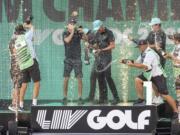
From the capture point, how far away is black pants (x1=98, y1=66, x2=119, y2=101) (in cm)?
1257

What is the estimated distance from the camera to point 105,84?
12648 mm

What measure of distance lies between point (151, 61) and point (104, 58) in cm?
121

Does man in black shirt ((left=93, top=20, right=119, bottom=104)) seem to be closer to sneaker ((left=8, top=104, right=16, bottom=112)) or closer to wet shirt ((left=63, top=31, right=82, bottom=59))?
wet shirt ((left=63, top=31, right=82, bottom=59))

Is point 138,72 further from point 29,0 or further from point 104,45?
point 29,0

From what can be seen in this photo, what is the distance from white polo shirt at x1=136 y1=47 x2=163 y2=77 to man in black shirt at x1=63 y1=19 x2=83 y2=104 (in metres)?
1.29

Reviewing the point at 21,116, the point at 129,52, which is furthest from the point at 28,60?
the point at 129,52

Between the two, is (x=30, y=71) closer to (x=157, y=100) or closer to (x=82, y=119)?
(x=82, y=119)

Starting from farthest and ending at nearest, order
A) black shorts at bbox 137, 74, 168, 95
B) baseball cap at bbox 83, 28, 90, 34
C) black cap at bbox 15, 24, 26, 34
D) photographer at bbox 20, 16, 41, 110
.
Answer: baseball cap at bbox 83, 28, 90, 34 < photographer at bbox 20, 16, 41, 110 < black cap at bbox 15, 24, 26, 34 < black shorts at bbox 137, 74, 168, 95

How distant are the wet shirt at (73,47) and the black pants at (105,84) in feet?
1.81

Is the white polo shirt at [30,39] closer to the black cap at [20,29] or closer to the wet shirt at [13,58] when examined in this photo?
the black cap at [20,29]

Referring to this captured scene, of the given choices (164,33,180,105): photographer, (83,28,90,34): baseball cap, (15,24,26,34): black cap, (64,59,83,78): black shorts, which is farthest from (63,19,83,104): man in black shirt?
(164,33,180,105): photographer

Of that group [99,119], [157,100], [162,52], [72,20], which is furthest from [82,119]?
[72,20]

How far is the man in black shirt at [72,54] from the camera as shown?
12.4 metres

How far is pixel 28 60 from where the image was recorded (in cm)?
1222
